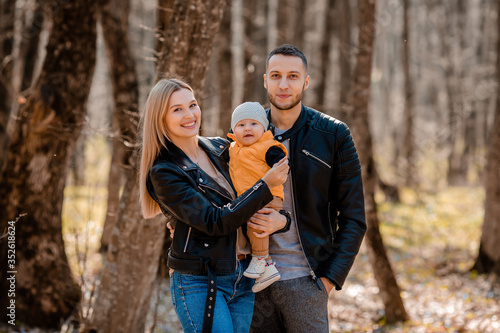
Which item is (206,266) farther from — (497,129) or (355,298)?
(497,129)

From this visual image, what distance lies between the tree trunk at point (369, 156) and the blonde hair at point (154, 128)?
13.1 ft

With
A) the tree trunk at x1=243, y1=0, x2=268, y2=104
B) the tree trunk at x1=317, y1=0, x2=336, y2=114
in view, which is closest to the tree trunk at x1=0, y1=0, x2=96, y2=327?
the tree trunk at x1=243, y1=0, x2=268, y2=104

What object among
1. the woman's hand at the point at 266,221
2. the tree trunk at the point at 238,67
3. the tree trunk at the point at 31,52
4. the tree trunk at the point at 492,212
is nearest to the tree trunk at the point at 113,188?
the tree trunk at the point at 238,67

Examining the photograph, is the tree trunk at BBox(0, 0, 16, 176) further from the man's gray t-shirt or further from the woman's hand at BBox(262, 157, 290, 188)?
the woman's hand at BBox(262, 157, 290, 188)

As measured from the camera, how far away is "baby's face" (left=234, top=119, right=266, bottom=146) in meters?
3.06

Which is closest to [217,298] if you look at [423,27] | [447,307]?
[447,307]

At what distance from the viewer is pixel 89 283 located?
25.1 feet

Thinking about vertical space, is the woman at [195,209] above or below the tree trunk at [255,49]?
below

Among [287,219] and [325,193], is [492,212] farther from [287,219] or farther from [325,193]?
[287,219]

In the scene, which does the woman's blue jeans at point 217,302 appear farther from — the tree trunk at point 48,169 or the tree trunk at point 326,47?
the tree trunk at point 326,47

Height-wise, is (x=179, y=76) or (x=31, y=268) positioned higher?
(x=179, y=76)

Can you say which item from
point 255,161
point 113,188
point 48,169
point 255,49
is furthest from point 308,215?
point 255,49

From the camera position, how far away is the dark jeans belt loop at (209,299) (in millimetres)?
2672

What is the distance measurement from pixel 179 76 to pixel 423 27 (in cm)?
3209
